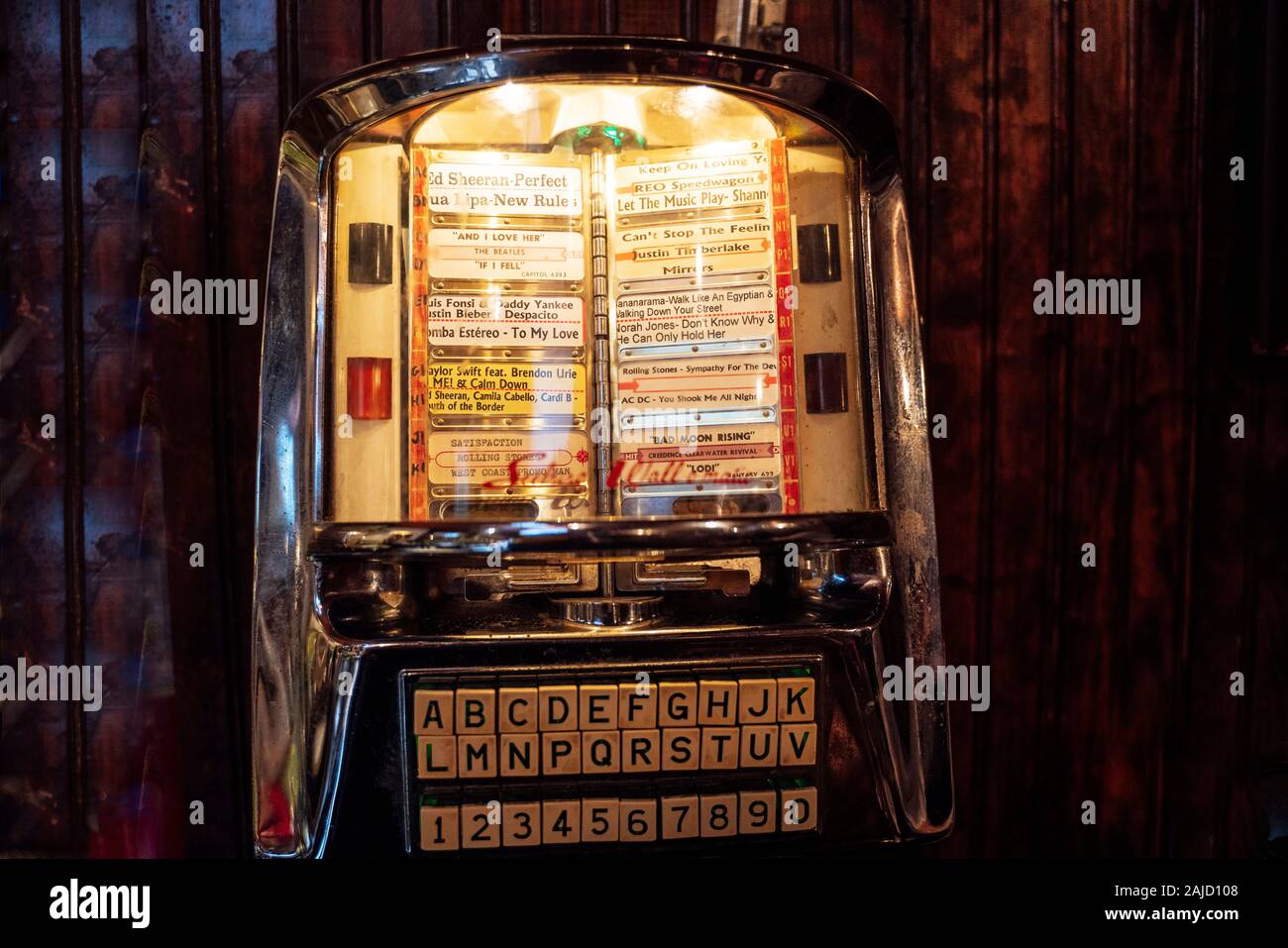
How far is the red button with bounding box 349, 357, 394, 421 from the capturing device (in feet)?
3.65

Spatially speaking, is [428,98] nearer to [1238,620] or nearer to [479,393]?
[479,393]

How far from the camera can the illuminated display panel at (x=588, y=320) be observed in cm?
112

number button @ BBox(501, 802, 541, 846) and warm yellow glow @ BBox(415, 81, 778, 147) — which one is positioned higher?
warm yellow glow @ BBox(415, 81, 778, 147)

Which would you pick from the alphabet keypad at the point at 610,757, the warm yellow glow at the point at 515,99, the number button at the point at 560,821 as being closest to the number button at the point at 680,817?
the alphabet keypad at the point at 610,757

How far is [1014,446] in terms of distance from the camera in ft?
5.58

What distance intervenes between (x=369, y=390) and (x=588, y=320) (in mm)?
359

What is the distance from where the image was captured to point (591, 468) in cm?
114

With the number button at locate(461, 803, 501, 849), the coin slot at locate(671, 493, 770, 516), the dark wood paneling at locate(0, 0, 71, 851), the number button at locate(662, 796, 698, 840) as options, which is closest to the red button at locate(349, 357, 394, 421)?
the coin slot at locate(671, 493, 770, 516)

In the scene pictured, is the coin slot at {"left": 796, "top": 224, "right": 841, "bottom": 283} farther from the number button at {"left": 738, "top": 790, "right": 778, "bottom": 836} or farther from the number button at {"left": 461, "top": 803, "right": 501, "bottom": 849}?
the number button at {"left": 461, "top": 803, "right": 501, "bottom": 849}

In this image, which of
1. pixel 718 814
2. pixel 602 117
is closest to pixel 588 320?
pixel 602 117

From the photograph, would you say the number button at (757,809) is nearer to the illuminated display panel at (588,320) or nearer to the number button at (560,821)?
the number button at (560,821)

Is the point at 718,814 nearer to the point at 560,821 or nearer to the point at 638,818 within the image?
the point at 638,818

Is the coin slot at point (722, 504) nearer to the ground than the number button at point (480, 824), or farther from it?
farther from it
